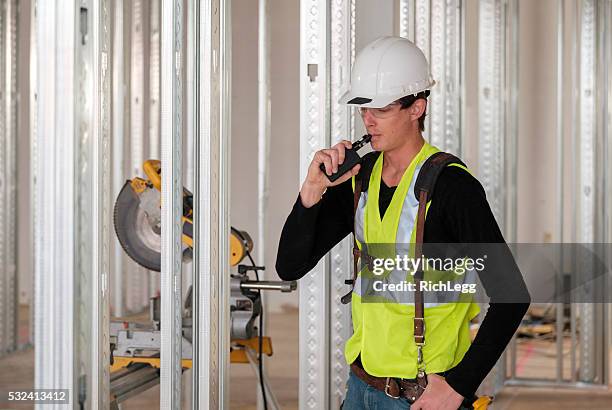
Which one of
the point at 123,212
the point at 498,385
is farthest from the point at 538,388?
the point at 123,212

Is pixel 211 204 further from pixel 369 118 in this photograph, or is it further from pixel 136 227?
pixel 136 227

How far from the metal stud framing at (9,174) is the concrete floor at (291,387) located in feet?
0.90

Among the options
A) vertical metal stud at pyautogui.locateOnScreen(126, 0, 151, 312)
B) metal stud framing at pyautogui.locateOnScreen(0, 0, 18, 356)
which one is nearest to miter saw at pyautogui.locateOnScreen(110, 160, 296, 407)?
metal stud framing at pyautogui.locateOnScreen(0, 0, 18, 356)

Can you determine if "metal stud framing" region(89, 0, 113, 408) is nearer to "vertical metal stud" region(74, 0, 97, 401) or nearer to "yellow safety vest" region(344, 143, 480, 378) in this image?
"vertical metal stud" region(74, 0, 97, 401)

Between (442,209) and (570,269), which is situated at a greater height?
(442,209)

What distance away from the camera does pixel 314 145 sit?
293 cm

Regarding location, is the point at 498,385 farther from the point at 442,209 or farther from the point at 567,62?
the point at 567,62

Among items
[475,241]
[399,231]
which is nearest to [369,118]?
[399,231]

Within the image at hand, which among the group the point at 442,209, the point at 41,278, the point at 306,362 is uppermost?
the point at 442,209

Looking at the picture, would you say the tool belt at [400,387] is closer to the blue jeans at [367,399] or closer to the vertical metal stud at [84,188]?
the blue jeans at [367,399]

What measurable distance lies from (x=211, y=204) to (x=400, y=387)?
821 millimetres

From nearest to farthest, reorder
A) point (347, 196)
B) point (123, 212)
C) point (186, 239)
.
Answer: point (347, 196), point (186, 239), point (123, 212)

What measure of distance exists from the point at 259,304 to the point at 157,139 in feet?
14.5

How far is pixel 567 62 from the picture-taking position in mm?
9250
